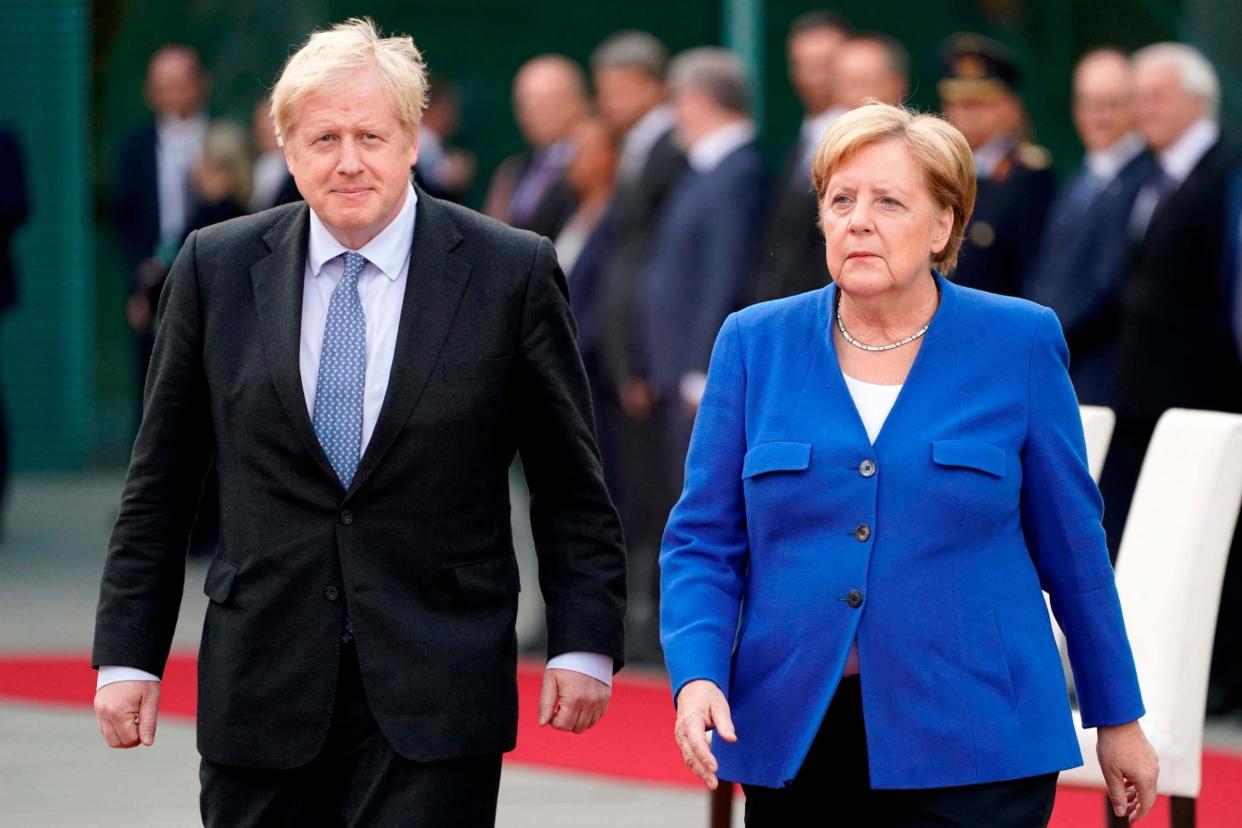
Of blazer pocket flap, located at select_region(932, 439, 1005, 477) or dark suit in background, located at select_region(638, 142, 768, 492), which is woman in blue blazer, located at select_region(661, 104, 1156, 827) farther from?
dark suit in background, located at select_region(638, 142, 768, 492)

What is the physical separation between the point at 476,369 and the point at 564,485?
0.89 feet

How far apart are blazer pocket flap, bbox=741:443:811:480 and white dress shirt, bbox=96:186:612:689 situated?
1.78 feet

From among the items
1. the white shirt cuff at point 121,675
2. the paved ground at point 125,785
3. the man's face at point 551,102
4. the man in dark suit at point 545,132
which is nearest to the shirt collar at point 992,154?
the man in dark suit at point 545,132

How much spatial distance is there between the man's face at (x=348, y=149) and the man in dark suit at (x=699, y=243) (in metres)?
4.56

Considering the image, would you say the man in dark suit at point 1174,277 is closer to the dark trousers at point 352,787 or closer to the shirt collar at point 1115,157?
the shirt collar at point 1115,157

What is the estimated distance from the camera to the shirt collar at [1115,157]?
312 inches

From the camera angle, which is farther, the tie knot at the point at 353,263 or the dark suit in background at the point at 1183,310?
the dark suit in background at the point at 1183,310

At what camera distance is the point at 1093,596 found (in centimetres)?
338

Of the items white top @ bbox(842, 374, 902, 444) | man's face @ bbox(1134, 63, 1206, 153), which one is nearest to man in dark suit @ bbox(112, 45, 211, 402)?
man's face @ bbox(1134, 63, 1206, 153)

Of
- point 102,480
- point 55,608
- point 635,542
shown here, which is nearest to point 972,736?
point 635,542

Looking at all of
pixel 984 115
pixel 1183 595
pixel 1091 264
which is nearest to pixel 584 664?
pixel 1183 595

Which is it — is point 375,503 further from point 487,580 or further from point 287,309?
point 287,309

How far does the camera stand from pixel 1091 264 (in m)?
7.81

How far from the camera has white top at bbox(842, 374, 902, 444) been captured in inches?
133
